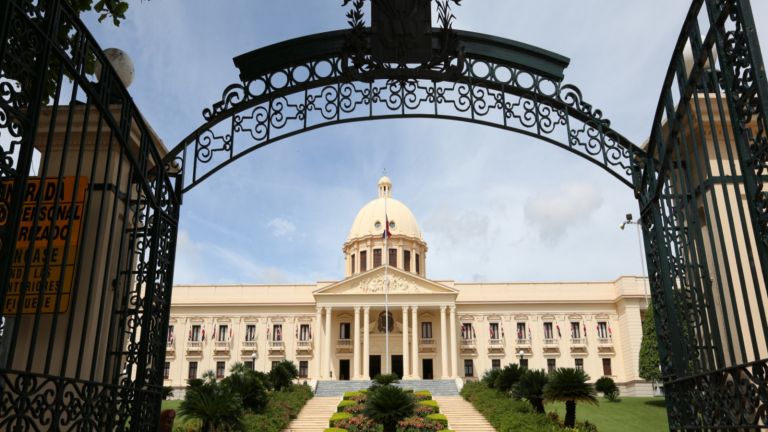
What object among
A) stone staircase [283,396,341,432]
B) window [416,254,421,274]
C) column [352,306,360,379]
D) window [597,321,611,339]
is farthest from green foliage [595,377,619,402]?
window [416,254,421,274]

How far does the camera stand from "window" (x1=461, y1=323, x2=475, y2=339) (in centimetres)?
4631

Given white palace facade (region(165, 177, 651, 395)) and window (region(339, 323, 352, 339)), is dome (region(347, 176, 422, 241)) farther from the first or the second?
window (region(339, 323, 352, 339))

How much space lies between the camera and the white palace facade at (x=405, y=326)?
147 feet

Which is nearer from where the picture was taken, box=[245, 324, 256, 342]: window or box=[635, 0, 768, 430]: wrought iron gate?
box=[635, 0, 768, 430]: wrought iron gate

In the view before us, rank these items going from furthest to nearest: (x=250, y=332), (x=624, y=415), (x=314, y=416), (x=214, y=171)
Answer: (x=250, y=332), (x=314, y=416), (x=624, y=415), (x=214, y=171)

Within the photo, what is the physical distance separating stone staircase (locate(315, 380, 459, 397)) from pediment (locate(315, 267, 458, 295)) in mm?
8198

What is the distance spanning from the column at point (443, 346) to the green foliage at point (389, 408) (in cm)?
2643

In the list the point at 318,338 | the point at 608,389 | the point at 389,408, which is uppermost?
the point at 318,338

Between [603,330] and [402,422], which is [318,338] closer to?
[603,330]

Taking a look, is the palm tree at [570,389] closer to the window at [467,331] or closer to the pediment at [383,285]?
the pediment at [383,285]

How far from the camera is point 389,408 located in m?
17.0

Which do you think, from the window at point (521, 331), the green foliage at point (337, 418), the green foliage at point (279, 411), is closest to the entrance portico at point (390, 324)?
the window at point (521, 331)

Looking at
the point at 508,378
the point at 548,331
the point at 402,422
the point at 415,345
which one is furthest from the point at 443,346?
the point at 402,422

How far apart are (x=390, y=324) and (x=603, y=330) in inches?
589
